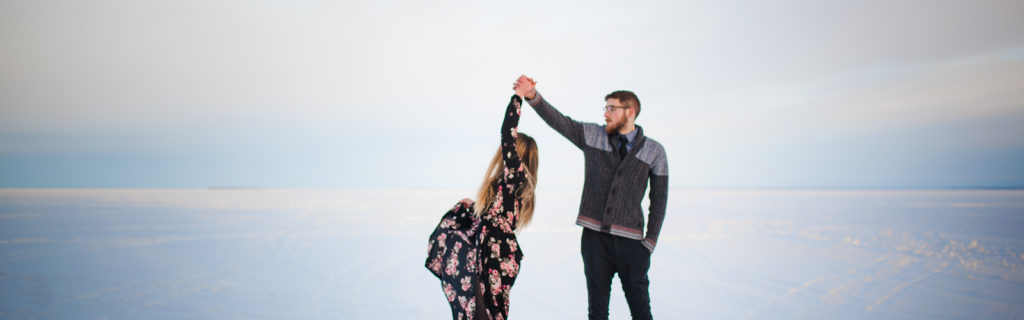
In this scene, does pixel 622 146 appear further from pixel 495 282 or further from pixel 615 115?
pixel 495 282

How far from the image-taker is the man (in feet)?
9.40

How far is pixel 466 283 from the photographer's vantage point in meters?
2.87

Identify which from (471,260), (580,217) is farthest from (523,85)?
(471,260)

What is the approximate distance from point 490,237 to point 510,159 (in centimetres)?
46

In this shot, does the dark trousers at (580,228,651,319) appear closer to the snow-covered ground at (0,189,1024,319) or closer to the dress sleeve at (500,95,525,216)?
the dress sleeve at (500,95,525,216)

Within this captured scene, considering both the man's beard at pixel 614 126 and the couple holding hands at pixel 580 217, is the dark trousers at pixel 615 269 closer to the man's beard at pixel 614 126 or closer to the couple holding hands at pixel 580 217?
the couple holding hands at pixel 580 217

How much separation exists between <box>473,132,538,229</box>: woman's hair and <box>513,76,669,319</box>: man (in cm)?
24

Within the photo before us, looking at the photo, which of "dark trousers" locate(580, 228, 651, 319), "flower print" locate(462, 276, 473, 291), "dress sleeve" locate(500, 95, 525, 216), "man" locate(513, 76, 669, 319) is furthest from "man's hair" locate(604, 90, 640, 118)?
"flower print" locate(462, 276, 473, 291)

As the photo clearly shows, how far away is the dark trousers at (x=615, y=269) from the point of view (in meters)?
2.85

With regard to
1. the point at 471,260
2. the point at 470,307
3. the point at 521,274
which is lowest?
the point at 521,274

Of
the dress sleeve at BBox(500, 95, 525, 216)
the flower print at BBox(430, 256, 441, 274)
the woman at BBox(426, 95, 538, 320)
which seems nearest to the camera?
the dress sleeve at BBox(500, 95, 525, 216)

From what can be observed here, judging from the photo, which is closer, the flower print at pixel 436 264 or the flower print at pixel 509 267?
the flower print at pixel 509 267

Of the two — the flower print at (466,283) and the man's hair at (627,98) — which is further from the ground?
the man's hair at (627,98)

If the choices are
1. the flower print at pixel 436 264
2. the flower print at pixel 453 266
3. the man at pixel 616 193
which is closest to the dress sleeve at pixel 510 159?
the man at pixel 616 193
